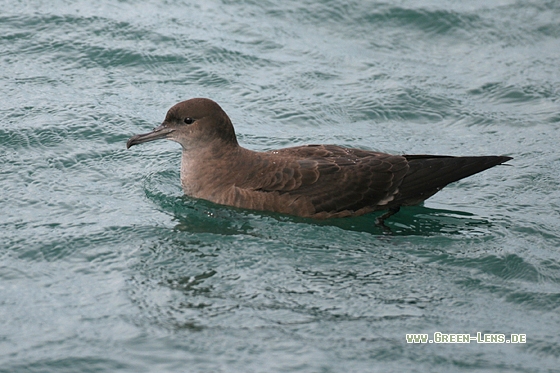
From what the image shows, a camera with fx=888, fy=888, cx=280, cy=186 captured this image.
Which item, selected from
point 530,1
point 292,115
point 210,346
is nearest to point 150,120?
point 292,115

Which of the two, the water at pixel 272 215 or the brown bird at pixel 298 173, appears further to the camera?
the brown bird at pixel 298 173

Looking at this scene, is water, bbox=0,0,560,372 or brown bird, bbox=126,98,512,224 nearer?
water, bbox=0,0,560,372

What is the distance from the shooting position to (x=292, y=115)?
1021 cm

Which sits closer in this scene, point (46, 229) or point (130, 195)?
point (46, 229)

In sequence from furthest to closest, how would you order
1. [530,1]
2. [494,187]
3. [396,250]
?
1. [530,1]
2. [494,187]
3. [396,250]

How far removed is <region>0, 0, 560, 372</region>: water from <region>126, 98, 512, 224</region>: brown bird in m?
0.18

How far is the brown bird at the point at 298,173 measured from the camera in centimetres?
784

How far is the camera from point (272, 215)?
7820 millimetres

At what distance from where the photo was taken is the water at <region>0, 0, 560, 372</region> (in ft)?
19.4

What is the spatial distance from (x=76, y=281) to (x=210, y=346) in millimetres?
1379

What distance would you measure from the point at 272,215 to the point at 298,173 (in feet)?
1.44

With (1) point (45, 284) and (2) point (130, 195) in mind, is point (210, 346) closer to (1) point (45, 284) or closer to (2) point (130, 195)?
(1) point (45, 284)

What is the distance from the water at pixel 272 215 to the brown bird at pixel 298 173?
0.18 metres

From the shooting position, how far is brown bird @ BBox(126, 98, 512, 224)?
25.7 ft
